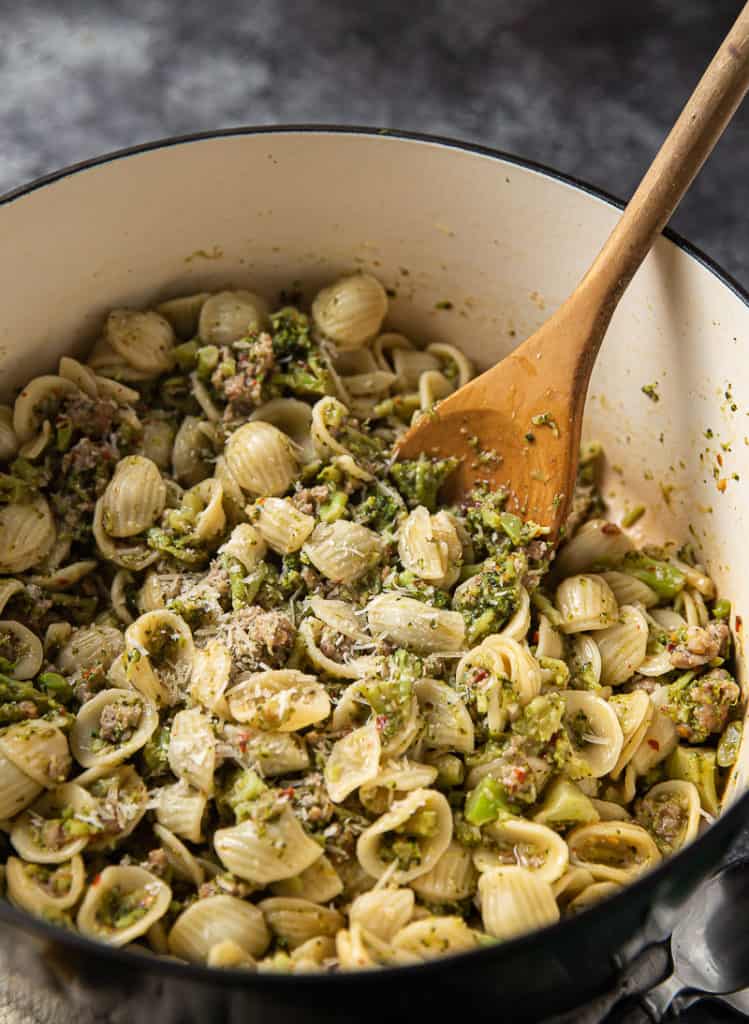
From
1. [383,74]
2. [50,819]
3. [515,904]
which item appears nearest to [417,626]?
[515,904]

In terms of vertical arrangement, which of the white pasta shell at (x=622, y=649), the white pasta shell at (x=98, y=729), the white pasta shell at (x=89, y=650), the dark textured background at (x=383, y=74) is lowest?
the white pasta shell at (x=98, y=729)

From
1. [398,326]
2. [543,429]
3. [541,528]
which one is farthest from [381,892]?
[398,326]

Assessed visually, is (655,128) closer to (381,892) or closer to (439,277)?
(439,277)

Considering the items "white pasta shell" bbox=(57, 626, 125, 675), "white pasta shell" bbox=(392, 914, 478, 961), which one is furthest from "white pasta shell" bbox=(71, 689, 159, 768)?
"white pasta shell" bbox=(392, 914, 478, 961)

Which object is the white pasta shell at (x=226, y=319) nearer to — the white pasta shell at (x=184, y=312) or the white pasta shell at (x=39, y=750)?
the white pasta shell at (x=184, y=312)

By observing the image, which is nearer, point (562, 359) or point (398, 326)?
point (562, 359)

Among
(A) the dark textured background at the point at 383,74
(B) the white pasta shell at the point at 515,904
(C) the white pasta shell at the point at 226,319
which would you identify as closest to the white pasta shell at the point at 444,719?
(B) the white pasta shell at the point at 515,904

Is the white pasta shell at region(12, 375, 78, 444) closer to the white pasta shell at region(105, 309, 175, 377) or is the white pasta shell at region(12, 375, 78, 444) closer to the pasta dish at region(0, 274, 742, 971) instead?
the pasta dish at region(0, 274, 742, 971)
